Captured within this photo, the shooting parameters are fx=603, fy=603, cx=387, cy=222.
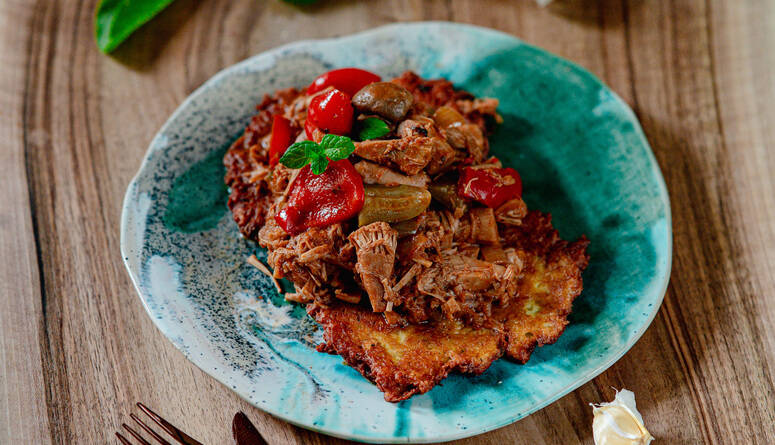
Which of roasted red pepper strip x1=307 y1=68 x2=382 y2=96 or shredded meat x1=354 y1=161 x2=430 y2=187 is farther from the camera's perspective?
roasted red pepper strip x1=307 y1=68 x2=382 y2=96

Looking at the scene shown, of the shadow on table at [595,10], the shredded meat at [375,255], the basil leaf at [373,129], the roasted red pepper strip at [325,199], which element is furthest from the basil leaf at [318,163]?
the shadow on table at [595,10]

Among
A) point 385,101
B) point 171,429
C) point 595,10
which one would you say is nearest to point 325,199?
point 385,101

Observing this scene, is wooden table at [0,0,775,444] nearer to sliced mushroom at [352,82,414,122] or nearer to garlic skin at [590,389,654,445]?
Result: garlic skin at [590,389,654,445]

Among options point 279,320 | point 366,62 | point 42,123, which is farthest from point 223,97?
point 279,320

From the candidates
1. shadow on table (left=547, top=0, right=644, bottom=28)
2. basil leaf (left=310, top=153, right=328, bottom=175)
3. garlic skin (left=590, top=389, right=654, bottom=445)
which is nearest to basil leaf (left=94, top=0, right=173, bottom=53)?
basil leaf (left=310, top=153, right=328, bottom=175)

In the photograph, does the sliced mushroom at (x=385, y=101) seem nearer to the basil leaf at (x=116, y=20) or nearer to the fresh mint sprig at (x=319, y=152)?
the fresh mint sprig at (x=319, y=152)

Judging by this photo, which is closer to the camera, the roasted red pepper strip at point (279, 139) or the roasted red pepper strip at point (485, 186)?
the roasted red pepper strip at point (485, 186)
